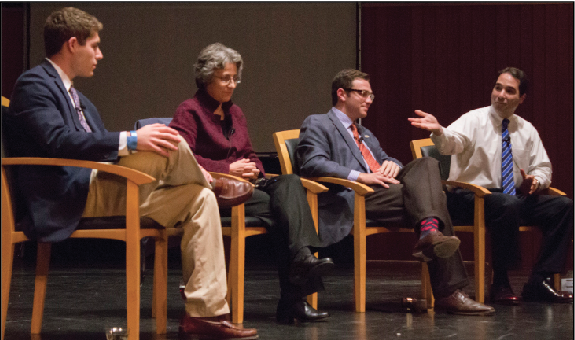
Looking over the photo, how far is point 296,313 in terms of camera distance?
8.45 feet

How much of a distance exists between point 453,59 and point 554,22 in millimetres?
889

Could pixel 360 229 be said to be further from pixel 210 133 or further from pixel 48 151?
pixel 48 151

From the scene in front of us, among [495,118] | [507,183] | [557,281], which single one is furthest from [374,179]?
[557,281]

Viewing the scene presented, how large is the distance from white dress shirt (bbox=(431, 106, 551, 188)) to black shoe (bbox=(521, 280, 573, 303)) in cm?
53

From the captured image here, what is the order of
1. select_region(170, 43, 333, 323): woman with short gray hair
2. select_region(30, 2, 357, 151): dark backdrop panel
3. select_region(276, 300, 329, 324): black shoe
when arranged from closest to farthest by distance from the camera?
select_region(170, 43, 333, 323): woman with short gray hair → select_region(276, 300, 329, 324): black shoe → select_region(30, 2, 357, 151): dark backdrop panel

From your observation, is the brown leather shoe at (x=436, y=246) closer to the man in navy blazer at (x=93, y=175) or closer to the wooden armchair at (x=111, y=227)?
the man in navy blazer at (x=93, y=175)

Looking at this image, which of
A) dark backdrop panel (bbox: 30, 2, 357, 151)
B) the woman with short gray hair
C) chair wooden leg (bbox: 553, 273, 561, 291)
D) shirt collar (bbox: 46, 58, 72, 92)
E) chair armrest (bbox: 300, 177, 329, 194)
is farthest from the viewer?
dark backdrop panel (bbox: 30, 2, 357, 151)

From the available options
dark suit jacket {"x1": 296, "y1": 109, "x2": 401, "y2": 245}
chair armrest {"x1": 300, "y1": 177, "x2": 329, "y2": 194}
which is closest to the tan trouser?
chair armrest {"x1": 300, "y1": 177, "x2": 329, "y2": 194}

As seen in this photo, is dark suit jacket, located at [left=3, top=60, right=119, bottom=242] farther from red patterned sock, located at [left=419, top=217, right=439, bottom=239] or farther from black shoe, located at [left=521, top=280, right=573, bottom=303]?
black shoe, located at [left=521, top=280, right=573, bottom=303]

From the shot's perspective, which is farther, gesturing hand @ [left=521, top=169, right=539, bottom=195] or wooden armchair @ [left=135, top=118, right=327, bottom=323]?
gesturing hand @ [left=521, top=169, right=539, bottom=195]

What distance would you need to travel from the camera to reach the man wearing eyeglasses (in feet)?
8.93

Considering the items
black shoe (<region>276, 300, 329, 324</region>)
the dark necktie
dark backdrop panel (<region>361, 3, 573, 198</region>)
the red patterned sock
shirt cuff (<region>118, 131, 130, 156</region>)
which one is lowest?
black shoe (<region>276, 300, 329, 324</region>)

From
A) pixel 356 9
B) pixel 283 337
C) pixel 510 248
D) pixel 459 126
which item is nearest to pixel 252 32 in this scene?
pixel 356 9

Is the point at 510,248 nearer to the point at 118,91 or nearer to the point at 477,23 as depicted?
the point at 477,23
